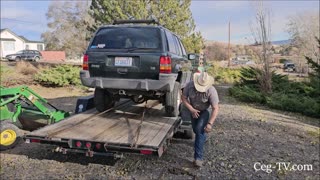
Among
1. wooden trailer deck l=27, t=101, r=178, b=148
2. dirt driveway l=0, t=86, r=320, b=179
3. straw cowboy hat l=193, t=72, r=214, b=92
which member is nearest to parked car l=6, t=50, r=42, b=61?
wooden trailer deck l=27, t=101, r=178, b=148

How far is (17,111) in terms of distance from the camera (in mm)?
5750

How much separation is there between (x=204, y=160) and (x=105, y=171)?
5.74ft

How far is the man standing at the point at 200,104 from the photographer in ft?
15.8

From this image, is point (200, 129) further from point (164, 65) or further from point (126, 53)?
point (126, 53)

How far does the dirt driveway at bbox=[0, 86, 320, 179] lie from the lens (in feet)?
14.9

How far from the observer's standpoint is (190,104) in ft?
16.6

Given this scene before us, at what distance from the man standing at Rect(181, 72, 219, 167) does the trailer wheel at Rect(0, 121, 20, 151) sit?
10.1ft

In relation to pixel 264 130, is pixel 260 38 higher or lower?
higher

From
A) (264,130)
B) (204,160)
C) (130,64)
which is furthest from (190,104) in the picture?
(264,130)

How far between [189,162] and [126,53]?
7.49ft

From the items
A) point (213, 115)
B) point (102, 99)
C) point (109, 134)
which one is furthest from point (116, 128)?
point (213, 115)

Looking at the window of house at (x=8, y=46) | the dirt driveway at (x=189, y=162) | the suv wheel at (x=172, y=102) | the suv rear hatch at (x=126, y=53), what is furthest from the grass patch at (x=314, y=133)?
the window of house at (x=8, y=46)

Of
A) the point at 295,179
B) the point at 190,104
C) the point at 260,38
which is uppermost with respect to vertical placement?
the point at 260,38

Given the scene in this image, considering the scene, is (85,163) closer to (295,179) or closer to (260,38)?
(295,179)
